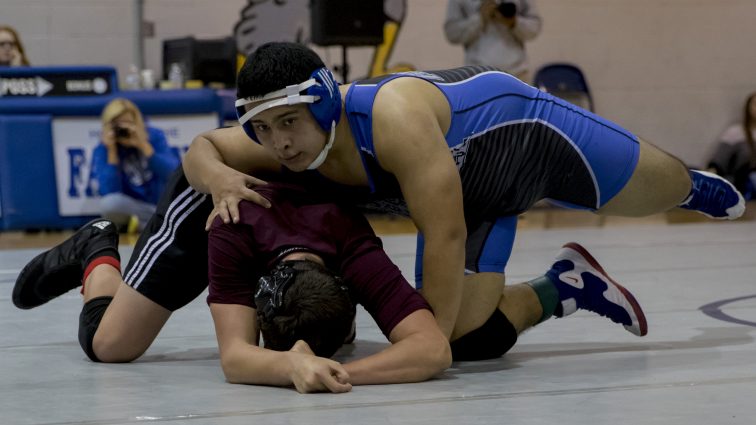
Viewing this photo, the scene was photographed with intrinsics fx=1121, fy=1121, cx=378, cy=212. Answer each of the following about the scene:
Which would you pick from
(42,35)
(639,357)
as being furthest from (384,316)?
(42,35)

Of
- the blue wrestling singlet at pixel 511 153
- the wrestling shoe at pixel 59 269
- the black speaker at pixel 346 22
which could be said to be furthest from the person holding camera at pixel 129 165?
the blue wrestling singlet at pixel 511 153

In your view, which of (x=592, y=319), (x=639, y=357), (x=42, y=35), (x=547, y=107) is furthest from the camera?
(x=42, y=35)

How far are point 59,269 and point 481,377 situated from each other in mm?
1337

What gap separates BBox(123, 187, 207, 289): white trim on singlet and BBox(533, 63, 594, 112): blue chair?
5908 millimetres

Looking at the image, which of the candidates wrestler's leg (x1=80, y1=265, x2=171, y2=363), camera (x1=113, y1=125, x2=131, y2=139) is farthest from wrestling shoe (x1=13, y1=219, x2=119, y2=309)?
camera (x1=113, y1=125, x2=131, y2=139)

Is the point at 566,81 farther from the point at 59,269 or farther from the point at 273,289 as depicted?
the point at 273,289

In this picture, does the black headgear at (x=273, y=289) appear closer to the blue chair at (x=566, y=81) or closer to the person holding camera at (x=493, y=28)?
the person holding camera at (x=493, y=28)

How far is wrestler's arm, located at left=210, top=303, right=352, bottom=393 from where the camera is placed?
241 cm

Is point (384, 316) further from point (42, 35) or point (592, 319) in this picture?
point (42, 35)

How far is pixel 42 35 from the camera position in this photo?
789cm

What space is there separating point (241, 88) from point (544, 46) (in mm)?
6497

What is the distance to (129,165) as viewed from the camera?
630cm

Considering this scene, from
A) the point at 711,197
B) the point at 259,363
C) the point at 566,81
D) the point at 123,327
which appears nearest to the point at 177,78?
the point at 566,81

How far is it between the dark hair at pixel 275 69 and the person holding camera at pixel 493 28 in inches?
175
